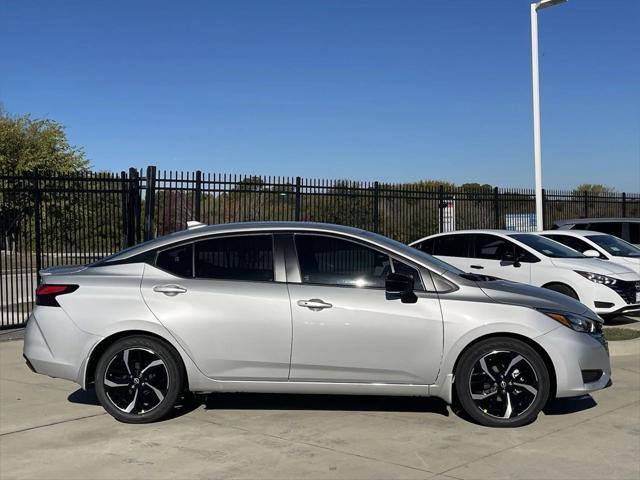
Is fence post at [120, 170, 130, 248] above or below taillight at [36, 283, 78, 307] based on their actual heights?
above

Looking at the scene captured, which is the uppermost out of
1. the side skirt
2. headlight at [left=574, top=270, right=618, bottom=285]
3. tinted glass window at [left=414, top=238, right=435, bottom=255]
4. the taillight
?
tinted glass window at [left=414, top=238, right=435, bottom=255]

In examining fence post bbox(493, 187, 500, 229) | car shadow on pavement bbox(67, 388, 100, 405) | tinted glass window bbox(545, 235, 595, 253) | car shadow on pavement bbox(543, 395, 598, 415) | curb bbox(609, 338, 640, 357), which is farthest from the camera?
fence post bbox(493, 187, 500, 229)

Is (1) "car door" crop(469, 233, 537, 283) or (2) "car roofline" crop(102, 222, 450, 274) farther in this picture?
(1) "car door" crop(469, 233, 537, 283)

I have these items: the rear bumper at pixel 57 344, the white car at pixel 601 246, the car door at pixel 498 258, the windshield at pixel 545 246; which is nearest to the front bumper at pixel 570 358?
the rear bumper at pixel 57 344

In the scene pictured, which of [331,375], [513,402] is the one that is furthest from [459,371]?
[331,375]

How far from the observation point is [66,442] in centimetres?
512

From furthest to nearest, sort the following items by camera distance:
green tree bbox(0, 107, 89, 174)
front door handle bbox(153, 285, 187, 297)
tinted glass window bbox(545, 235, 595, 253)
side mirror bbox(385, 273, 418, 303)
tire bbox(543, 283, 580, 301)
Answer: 1. green tree bbox(0, 107, 89, 174)
2. tinted glass window bbox(545, 235, 595, 253)
3. tire bbox(543, 283, 580, 301)
4. front door handle bbox(153, 285, 187, 297)
5. side mirror bbox(385, 273, 418, 303)

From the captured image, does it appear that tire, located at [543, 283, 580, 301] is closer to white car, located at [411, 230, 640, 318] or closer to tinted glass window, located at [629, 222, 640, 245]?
→ white car, located at [411, 230, 640, 318]

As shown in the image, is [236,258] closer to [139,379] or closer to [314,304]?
[314,304]

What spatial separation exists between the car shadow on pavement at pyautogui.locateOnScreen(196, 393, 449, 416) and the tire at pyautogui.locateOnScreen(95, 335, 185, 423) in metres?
0.61

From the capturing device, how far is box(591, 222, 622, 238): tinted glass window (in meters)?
14.9

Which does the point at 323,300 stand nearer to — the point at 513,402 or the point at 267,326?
the point at 267,326

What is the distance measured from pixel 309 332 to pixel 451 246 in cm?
680

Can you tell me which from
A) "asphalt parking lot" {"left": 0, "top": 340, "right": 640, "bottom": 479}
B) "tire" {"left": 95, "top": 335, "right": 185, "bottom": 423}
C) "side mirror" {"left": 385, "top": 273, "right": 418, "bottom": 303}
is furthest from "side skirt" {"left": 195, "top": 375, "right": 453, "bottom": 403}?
"side mirror" {"left": 385, "top": 273, "right": 418, "bottom": 303}
